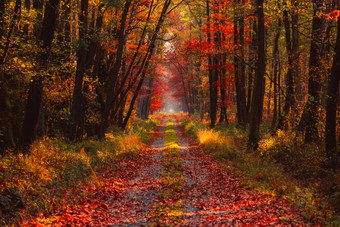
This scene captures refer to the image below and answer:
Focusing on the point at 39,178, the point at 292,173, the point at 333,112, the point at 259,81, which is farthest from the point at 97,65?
the point at 333,112

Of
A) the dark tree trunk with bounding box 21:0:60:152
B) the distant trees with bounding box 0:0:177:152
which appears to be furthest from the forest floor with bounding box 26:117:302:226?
the distant trees with bounding box 0:0:177:152

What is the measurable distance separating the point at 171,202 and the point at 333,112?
5.59 m

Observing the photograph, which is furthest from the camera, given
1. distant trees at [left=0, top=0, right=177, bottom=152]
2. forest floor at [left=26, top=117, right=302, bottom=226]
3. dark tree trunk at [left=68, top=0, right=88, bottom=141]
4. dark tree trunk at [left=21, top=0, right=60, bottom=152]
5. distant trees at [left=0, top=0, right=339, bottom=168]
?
dark tree trunk at [left=68, top=0, right=88, bottom=141]

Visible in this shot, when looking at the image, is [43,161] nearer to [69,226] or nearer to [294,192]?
[69,226]

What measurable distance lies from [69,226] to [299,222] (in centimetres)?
473

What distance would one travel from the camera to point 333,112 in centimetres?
905

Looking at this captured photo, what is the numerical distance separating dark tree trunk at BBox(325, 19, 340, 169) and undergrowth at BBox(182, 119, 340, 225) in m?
0.38

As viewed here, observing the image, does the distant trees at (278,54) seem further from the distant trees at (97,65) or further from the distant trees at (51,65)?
the distant trees at (51,65)

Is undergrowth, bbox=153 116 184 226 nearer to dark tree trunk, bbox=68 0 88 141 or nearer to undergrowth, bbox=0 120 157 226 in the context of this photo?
undergrowth, bbox=0 120 157 226

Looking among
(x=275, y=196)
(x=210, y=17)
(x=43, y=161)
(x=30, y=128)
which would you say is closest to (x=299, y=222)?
(x=275, y=196)

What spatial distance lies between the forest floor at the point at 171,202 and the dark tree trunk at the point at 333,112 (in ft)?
9.60

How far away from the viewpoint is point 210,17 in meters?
24.1

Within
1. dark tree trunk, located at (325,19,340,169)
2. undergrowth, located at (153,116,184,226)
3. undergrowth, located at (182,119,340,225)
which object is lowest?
undergrowth, located at (153,116,184,226)

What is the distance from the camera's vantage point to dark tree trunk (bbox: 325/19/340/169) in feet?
28.8
